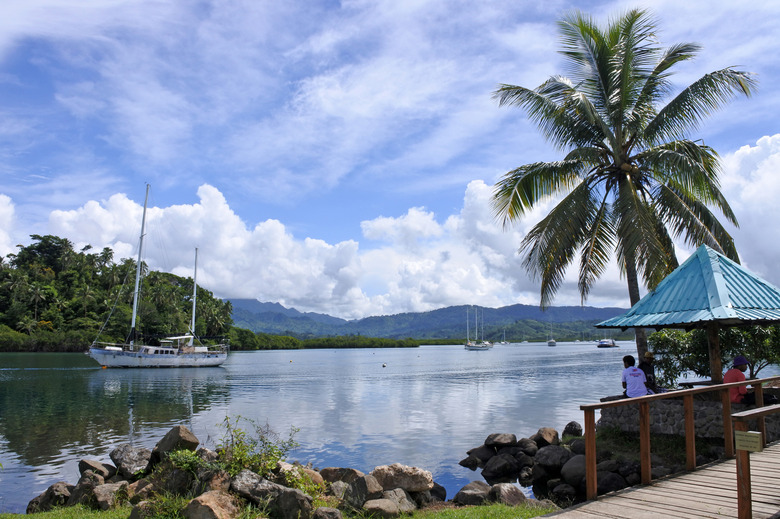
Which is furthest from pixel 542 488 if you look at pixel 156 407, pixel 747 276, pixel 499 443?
pixel 156 407

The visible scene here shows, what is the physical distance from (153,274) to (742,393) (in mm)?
107604

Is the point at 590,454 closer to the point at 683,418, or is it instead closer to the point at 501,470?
the point at 683,418

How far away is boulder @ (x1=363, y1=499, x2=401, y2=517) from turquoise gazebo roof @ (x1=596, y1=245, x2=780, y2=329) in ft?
22.3

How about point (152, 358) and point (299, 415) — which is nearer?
point (299, 415)

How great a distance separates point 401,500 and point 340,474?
244 centimetres

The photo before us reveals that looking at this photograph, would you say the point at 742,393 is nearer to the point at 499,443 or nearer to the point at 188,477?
the point at 499,443

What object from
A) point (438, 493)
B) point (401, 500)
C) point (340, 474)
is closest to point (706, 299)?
point (438, 493)

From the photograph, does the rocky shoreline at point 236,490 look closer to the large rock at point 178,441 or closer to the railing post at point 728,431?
the large rock at point 178,441

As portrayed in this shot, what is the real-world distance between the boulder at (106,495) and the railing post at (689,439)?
9994 mm

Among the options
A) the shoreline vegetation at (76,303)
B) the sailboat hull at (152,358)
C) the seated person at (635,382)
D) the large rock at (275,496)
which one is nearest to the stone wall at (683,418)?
the seated person at (635,382)

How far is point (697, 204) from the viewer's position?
1658cm

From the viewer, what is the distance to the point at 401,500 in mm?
10070

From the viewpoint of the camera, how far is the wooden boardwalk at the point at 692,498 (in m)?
6.77

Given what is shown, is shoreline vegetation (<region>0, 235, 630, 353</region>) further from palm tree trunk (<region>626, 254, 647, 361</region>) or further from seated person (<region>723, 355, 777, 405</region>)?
seated person (<region>723, 355, 777, 405</region>)
